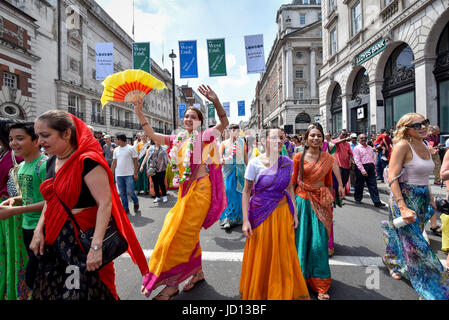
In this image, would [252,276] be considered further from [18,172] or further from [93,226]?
[18,172]

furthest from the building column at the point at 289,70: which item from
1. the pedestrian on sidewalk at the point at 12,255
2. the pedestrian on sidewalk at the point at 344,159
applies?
the pedestrian on sidewalk at the point at 12,255

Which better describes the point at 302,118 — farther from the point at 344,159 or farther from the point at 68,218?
the point at 68,218

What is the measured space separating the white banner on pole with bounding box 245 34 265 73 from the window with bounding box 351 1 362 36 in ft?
30.5

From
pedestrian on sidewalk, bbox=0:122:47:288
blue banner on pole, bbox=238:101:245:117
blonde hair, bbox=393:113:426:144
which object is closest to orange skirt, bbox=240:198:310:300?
blonde hair, bbox=393:113:426:144

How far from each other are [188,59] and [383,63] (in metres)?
A: 11.8

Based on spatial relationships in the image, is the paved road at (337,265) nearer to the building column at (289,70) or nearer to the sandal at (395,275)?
the sandal at (395,275)

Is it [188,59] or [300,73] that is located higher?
[300,73]

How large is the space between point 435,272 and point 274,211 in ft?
5.61

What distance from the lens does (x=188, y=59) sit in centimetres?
1183

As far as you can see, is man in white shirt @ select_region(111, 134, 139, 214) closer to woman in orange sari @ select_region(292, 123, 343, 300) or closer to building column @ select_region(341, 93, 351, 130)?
woman in orange sari @ select_region(292, 123, 343, 300)

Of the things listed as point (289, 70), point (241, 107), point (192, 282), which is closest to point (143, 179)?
point (192, 282)

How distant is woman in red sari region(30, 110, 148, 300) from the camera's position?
1648 millimetres

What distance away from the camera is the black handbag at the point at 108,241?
1650mm
